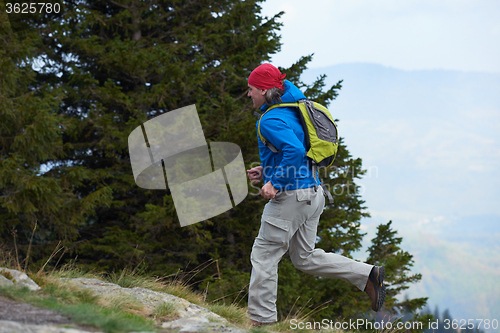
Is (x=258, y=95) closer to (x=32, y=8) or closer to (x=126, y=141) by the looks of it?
(x=126, y=141)

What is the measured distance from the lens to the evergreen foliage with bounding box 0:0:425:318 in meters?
7.70

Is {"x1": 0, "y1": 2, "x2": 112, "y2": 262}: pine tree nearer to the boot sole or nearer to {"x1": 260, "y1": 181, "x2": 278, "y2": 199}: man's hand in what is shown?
{"x1": 260, "y1": 181, "x2": 278, "y2": 199}: man's hand

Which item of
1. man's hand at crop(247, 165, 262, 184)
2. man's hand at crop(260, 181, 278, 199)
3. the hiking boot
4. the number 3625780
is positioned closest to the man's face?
man's hand at crop(247, 165, 262, 184)

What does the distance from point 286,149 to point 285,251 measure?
934 mm

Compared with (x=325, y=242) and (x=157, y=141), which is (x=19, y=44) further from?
(x=325, y=242)

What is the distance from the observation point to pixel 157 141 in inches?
336

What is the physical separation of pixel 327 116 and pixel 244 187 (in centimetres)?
438

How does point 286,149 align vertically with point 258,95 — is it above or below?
below

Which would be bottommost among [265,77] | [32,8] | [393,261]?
[393,261]

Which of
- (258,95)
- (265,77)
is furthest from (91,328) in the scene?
(265,77)

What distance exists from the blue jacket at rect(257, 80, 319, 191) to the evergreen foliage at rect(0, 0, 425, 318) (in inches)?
165

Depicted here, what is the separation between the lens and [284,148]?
11.0 ft

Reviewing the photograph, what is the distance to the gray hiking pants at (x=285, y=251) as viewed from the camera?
11.8ft

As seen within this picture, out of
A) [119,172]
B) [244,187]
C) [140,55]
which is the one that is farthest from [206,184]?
[140,55]
